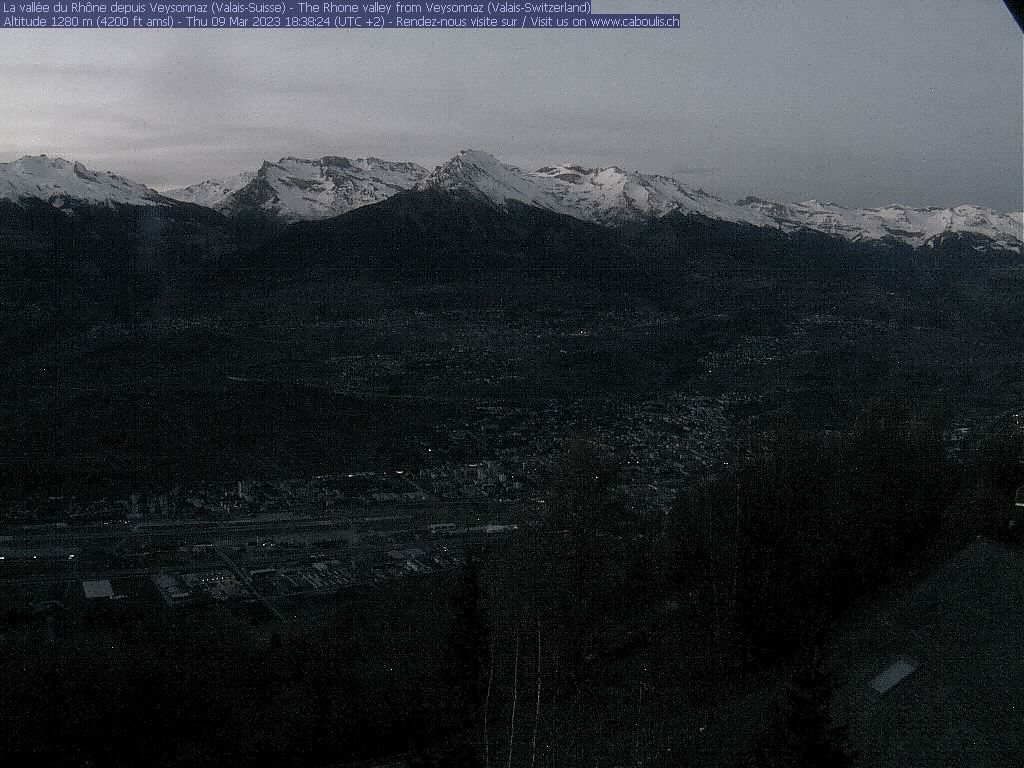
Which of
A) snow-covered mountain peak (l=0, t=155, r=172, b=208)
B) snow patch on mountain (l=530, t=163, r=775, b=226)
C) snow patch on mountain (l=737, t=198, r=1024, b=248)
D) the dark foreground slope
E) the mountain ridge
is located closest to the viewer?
the dark foreground slope

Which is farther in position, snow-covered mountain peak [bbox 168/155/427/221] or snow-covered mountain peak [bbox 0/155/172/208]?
snow-covered mountain peak [bbox 168/155/427/221]

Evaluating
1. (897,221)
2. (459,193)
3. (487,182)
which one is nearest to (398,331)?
(459,193)

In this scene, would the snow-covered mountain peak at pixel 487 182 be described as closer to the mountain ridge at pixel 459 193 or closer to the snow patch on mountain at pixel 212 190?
the mountain ridge at pixel 459 193

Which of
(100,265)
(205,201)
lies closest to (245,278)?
(100,265)

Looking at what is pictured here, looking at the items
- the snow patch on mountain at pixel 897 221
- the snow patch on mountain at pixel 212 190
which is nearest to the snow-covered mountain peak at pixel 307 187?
the snow patch on mountain at pixel 212 190

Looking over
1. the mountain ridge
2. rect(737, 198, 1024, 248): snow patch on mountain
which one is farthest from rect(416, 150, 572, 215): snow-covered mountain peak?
rect(737, 198, 1024, 248): snow patch on mountain

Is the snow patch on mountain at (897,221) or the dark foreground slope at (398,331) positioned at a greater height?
the snow patch on mountain at (897,221)

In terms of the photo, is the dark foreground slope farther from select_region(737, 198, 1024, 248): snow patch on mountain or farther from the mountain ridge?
select_region(737, 198, 1024, 248): snow patch on mountain

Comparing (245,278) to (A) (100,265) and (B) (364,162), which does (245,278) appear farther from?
(B) (364,162)

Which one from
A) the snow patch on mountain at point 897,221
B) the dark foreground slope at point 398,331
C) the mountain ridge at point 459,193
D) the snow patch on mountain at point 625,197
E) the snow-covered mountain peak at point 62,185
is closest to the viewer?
the dark foreground slope at point 398,331

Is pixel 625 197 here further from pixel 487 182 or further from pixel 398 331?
pixel 398 331
